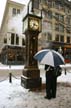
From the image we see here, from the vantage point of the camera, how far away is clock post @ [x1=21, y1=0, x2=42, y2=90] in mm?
8711

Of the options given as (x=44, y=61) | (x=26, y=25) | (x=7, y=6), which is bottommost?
(x=44, y=61)

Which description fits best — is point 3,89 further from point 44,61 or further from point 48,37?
point 48,37

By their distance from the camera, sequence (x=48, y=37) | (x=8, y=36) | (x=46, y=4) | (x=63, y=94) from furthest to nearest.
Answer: (x=48, y=37) → (x=8, y=36) → (x=46, y=4) → (x=63, y=94)

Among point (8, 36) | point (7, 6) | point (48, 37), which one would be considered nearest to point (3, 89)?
point (8, 36)

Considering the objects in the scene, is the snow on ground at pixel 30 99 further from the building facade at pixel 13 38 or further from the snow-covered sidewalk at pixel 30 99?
the building facade at pixel 13 38

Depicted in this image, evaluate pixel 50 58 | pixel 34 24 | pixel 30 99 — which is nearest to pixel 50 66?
pixel 50 58

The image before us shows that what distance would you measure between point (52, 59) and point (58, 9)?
111ft

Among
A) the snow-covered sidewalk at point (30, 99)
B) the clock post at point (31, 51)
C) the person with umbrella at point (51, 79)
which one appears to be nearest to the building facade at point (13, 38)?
the clock post at point (31, 51)

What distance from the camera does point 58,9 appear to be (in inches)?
1543

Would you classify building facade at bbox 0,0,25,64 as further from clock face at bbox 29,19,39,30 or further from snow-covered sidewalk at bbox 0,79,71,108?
snow-covered sidewalk at bbox 0,79,71,108

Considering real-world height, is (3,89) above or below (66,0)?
below

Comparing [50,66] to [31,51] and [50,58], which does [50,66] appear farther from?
[31,51]

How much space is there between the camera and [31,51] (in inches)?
358

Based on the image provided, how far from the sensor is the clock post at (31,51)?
8.71 meters
